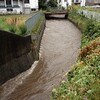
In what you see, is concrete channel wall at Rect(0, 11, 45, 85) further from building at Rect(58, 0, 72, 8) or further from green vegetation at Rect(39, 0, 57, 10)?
building at Rect(58, 0, 72, 8)

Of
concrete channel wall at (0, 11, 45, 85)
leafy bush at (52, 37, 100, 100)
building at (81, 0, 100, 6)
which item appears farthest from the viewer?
building at (81, 0, 100, 6)

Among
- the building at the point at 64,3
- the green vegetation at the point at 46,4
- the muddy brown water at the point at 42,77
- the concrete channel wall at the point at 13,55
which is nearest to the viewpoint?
the muddy brown water at the point at 42,77

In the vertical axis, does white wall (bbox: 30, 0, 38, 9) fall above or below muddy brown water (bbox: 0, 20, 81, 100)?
above

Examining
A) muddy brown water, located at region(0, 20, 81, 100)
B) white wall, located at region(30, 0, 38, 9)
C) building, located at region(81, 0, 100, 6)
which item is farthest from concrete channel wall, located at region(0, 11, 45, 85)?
building, located at region(81, 0, 100, 6)

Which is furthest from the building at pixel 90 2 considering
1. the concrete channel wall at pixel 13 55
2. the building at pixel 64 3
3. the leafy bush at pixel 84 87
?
the leafy bush at pixel 84 87

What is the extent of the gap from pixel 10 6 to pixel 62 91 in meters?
61.2

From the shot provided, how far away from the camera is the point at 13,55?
1659cm

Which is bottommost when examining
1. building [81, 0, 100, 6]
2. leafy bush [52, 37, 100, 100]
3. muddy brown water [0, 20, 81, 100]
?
muddy brown water [0, 20, 81, 100]

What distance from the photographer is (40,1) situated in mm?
78688

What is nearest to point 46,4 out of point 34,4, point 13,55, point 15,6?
point 34,4

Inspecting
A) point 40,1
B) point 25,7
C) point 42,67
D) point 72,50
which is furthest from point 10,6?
point 42,67

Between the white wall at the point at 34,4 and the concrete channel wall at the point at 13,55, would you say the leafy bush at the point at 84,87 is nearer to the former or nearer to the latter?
the concrete channel wall at the point at 13,55

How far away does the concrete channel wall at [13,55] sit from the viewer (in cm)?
1513

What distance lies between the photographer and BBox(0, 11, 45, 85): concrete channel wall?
15127 mm
